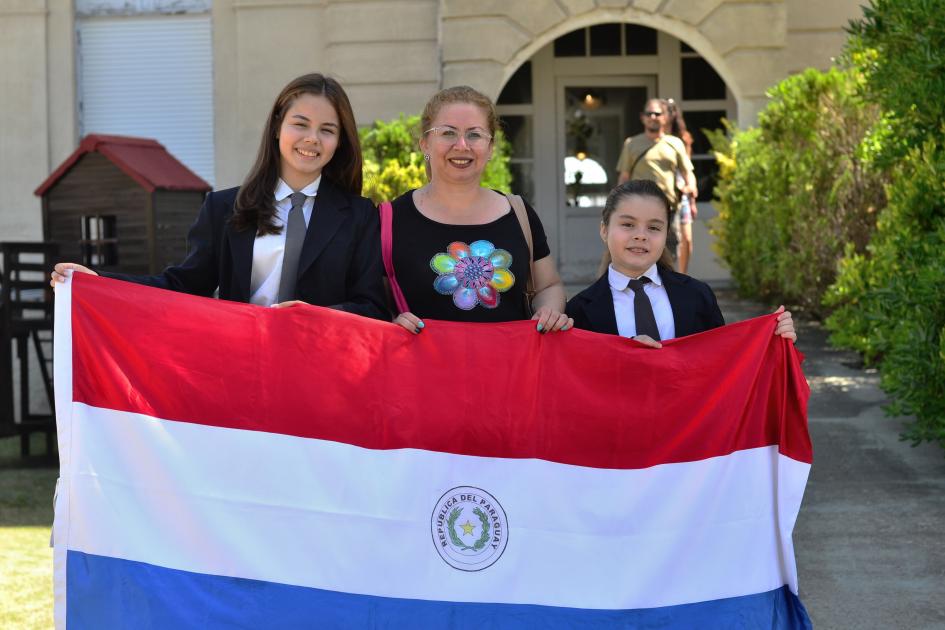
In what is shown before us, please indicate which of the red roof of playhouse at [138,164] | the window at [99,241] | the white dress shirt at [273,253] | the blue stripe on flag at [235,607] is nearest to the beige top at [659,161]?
the red roof of playhouse at [138,164]

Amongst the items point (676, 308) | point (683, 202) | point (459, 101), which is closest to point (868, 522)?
point (676, 308)

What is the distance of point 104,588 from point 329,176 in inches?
57.0

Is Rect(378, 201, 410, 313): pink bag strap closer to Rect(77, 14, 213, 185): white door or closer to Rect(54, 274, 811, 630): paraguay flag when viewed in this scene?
Rect(54, 274, 811, 630): paraguay flag

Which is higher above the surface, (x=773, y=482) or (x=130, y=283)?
(x=130, y=283)

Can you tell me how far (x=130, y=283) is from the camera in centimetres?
408

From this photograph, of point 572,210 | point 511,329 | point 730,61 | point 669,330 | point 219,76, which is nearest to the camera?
point 511,329

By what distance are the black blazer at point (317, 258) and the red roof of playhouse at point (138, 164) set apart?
4024 mm

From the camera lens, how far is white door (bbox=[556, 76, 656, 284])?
16.0 m

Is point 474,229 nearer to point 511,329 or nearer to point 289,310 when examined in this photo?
point 511,329

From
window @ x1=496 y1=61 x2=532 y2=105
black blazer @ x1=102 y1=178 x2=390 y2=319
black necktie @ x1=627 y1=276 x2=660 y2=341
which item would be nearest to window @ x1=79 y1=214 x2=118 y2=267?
black blazer @ x1=102 y1=178 x2=390 y2=319

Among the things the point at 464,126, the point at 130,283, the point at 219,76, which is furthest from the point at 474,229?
the point at 219,76

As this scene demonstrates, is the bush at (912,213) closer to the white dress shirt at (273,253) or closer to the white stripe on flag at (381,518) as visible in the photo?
the white stripe on flag at (381,518)

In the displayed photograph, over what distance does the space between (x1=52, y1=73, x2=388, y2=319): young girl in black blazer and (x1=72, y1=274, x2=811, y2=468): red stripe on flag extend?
113mm

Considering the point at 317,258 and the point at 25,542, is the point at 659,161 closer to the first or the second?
the point at 25,542
